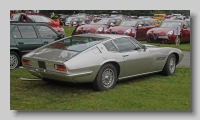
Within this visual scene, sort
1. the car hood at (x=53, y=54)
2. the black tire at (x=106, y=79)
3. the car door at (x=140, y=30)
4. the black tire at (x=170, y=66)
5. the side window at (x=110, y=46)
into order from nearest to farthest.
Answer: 1. the car hood at (x=53, y=54)
2. the black tire at (x=106, y=79)
3. the side window at (x=110, y=46)
4. the black tire at (x=170, y=66)
5. the car door at (x=140, y=30)

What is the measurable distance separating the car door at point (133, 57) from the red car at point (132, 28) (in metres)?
8.31

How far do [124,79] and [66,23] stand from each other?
11.5 m

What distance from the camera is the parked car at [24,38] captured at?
8680mm

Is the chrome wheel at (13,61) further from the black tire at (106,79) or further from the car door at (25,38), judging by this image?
the black tire at (106,79)

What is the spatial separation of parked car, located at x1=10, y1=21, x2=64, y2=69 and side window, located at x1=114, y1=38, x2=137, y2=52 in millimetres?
2788

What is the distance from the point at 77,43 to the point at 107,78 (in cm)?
99

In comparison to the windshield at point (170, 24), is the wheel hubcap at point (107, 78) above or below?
below

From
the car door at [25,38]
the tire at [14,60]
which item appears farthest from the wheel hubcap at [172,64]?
the tire at [14,60]

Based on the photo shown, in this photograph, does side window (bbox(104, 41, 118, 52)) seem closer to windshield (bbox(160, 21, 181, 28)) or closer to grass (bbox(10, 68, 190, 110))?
grass (bbox(10, 68, 190, 110))

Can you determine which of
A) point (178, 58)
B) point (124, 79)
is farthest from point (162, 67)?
point (124, 79)

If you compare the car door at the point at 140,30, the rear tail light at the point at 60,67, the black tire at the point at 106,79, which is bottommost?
the black tire at the point at 106,79

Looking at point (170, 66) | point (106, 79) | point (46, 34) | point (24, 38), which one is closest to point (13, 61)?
point (24, 38)

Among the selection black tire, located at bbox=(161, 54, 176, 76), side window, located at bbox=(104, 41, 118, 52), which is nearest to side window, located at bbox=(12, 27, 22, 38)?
side window, located at bbox=(104, 41, 118, 52)

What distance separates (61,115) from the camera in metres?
5.59
